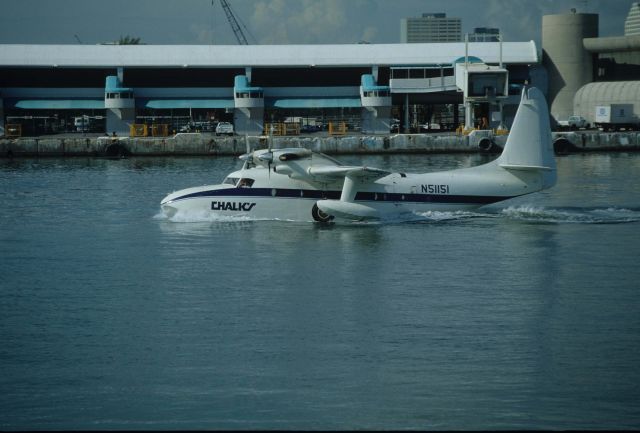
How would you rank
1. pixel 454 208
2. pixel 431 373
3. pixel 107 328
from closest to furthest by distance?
pixel 431 373, pixel 107 328, pixel 454 208

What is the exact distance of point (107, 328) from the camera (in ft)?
84.5

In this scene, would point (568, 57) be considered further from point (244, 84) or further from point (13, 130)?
point (13, 130)

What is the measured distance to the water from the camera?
19.7 metres

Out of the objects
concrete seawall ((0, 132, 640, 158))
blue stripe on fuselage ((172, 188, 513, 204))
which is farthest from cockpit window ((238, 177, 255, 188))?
concrete seawall ((0, 132, 640, 158))

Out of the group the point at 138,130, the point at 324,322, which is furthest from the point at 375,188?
the point at 138,130

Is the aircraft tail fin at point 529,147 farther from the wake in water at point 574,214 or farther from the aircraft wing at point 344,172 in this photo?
the aircraft wing at point 344,172

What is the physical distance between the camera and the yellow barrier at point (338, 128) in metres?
107

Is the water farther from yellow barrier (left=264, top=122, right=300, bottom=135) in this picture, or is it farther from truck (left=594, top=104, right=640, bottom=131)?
yellow barrier (left=264, top=122, right=300, bottom=135)

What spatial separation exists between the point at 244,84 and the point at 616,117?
140ft

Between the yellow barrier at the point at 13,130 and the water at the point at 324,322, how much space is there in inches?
2525

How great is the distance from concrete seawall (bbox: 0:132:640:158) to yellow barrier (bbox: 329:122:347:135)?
36.9ft

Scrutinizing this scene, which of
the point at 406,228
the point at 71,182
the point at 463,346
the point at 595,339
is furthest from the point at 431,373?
the point at 71,182

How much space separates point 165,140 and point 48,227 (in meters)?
52.7

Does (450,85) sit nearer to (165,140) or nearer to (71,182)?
(165,140)
